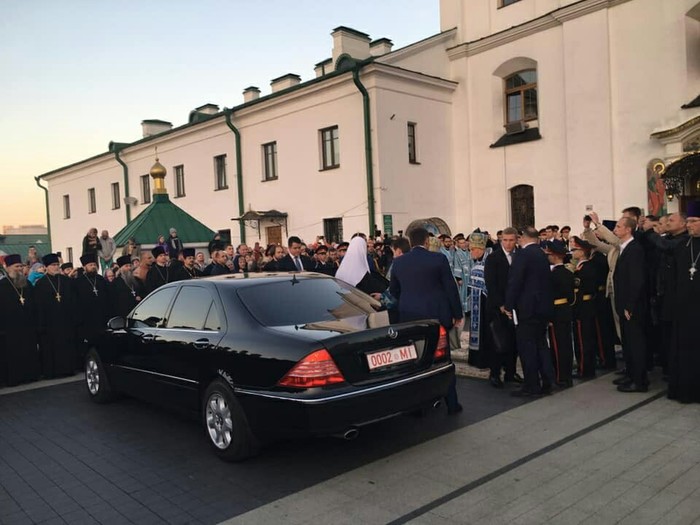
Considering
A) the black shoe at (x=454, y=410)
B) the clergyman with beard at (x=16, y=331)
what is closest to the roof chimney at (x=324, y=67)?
the clergyman with beard at (x=16, y=331)

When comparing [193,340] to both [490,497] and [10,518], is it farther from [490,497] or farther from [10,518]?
[490,497]

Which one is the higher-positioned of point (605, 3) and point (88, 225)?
point (605, 3)

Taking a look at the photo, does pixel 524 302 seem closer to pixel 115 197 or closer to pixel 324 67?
pixel 324 67

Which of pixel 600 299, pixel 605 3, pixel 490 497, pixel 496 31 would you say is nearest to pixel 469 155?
pixel 496 31

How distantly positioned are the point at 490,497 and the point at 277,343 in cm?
190

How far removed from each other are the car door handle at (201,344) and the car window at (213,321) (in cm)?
12

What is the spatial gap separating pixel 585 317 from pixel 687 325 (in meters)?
1.31

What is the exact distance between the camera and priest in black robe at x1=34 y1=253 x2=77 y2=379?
9.13 metres

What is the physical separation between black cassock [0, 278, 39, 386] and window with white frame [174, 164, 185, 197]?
19493 millimetres

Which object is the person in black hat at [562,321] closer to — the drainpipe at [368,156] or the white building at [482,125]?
the white building at [482,125]

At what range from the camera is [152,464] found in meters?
5.00

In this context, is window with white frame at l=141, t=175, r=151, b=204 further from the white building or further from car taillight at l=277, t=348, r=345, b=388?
car taillight at l=277, t=348, r=345, b=388

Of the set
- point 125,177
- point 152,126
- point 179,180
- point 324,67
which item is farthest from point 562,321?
point 152,126

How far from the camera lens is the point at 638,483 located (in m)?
4.13
